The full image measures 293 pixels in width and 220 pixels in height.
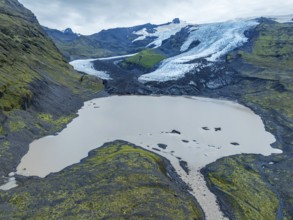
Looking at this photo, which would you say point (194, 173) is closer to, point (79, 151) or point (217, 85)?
point (79, 151)

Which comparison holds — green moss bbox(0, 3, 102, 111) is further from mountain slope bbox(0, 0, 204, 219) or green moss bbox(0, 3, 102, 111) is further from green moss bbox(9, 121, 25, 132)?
green moss bbox(9, 121, 25, 132)

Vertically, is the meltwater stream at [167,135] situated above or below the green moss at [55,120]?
below

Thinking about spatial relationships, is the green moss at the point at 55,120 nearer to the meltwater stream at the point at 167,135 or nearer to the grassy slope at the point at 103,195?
the meltwater stream at the point at 167,135

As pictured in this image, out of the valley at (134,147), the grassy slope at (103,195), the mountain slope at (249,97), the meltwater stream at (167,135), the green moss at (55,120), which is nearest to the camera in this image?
the grassy slope at (103,195)

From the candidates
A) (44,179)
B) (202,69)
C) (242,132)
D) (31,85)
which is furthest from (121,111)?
(202,69)

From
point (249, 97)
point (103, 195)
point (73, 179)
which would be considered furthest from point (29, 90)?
point (249, 97)

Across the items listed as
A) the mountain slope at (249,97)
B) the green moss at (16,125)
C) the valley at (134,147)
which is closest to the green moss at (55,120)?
the valley at (134,147)

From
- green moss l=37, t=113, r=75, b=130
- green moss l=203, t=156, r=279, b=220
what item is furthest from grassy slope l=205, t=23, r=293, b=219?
green moss l=37, t=113, r=75, b=130
